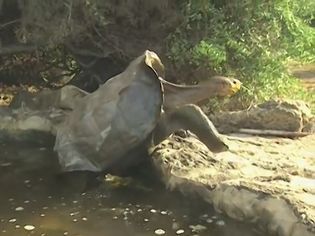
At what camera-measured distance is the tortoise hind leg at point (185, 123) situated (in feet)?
20.8

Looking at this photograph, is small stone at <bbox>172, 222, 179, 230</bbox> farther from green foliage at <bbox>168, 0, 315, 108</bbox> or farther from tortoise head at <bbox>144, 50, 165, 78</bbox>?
green foliage at <bbox>168, 0, 315, 108</bbox>

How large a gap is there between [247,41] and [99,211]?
3615 mm

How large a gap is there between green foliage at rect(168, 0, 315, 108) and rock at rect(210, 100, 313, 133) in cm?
70

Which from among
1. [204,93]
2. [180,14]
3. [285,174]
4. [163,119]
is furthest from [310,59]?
[285,174]

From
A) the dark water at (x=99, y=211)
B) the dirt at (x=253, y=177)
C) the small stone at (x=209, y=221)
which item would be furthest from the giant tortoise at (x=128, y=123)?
the small stone at (x=209, y=221)

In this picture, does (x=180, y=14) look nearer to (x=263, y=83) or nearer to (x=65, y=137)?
(x=263, y=83)

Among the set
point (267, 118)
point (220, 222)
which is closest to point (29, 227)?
point (220, 222)

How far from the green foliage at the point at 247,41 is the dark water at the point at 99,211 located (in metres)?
2.43

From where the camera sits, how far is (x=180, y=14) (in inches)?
318

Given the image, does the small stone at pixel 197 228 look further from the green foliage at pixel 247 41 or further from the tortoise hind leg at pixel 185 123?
the green foliage at pixel 247 41

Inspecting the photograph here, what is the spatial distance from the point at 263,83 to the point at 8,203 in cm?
386

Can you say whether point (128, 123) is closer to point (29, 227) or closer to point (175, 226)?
point (175, 226)

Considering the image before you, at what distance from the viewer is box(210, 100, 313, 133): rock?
745 centimetres

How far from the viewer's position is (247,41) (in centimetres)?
820
